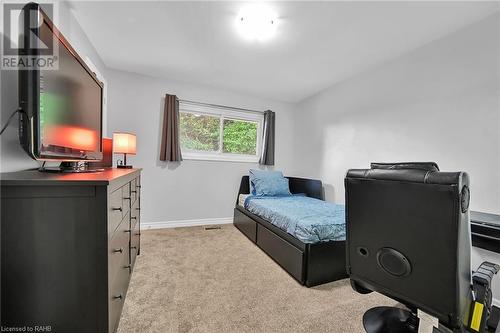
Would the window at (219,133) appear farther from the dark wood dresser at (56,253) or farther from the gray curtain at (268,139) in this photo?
the dark wood dresser at (56,253)

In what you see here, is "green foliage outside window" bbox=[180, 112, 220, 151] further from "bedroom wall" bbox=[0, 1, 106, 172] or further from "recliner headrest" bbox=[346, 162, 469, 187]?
"recliner headrest" bbox=[346, 162, 469, 187]

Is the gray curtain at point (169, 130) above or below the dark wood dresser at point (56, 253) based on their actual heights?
above

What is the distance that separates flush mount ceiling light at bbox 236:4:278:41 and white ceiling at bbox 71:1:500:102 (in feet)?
0.22

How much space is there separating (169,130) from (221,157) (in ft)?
3.28

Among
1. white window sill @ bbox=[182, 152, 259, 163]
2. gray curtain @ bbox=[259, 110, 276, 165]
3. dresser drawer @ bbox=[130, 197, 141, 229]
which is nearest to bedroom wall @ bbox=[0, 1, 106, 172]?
→ dresser drawer @ bbox=[130, 197, 141, 229]

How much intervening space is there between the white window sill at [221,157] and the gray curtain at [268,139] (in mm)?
193

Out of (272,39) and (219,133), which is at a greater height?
(272,39)

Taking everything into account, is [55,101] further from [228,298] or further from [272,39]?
[272,39]

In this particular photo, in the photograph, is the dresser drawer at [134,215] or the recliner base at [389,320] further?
the dresser drawer at [134,215]

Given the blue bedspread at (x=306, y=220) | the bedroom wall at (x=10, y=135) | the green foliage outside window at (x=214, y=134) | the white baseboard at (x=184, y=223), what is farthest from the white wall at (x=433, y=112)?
the bedroom wall at (x=10, y=135)

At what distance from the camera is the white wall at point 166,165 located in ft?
10.2

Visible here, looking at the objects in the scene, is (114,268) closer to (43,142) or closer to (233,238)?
(43,142)

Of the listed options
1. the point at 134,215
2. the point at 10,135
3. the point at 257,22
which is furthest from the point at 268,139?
the point at 10,135

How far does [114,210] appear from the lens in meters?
1.09
